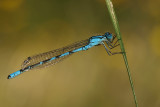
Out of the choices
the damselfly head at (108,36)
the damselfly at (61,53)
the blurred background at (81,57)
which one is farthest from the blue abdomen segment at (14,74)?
the damselfly head at (108,36)

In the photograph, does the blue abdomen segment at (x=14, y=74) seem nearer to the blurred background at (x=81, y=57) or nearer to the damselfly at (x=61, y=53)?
the damselfly at (x=61, y=53)

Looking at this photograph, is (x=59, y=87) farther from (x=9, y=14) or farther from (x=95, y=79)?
(x=9, y=14)

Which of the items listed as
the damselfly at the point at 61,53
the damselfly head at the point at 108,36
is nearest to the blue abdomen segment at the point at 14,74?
the damselfly at the point at 61,53

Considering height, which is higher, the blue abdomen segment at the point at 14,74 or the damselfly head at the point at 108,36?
the damselfly head at the point at 108,36

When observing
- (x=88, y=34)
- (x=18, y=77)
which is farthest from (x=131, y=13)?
(x=18, y=77)

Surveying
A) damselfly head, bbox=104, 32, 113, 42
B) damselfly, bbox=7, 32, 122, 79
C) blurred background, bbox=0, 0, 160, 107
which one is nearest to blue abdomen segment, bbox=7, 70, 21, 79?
damselfly, bbox=7, 32, 122, 79

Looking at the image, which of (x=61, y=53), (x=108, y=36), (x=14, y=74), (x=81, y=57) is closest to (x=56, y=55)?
(x=61, y=53)

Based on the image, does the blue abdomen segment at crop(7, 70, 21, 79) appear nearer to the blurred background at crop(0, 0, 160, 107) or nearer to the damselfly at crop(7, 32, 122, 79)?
the damselfly at crop(7, 32, 122, 79)

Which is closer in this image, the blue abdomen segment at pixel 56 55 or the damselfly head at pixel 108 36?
the damselfly head at pixel 108 36
